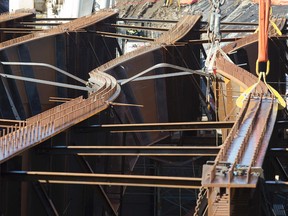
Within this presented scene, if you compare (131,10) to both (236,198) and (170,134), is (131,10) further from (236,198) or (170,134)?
(236,198)

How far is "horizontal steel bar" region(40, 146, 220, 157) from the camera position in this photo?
739 inches

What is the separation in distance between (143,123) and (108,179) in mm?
18722

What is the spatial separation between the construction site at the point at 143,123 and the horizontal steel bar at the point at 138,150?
31 mm

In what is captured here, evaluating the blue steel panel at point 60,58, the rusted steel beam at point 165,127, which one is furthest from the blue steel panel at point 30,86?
the rusted steel beam at point 165,127

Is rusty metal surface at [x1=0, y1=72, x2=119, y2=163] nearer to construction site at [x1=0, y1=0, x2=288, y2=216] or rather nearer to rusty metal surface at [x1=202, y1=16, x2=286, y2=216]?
construction site at [x1=0, y1=0, x2=288, y2=216]

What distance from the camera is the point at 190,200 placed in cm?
3675

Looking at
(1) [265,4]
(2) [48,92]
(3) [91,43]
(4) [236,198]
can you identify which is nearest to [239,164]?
(4) [236,198]

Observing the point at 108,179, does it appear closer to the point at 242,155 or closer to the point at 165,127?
the point at 242,155

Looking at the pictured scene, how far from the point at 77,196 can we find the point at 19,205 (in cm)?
600

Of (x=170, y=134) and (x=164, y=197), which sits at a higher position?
(x=170, y=134)

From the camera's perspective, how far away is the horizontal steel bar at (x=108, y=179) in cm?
1528

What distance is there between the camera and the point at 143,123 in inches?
1371

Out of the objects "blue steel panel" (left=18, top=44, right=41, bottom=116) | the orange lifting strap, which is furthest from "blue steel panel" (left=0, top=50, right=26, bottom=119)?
the orange lifting strap

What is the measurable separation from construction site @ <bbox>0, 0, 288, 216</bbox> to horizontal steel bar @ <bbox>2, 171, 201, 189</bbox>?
0.09ft
